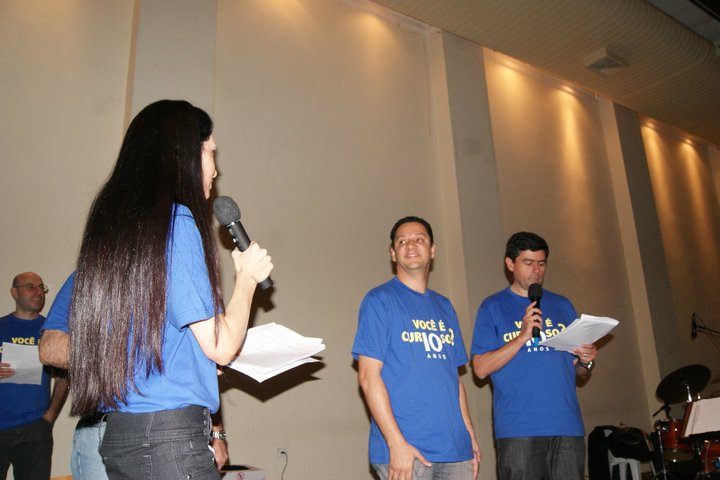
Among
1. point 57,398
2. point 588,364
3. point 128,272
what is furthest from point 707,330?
point 128,272

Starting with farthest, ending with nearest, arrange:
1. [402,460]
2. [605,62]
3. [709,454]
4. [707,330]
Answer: [707,330]
[605,62]
[709,454]
[402,460]

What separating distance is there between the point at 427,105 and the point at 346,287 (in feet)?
7.04

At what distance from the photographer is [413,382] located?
2.23 m

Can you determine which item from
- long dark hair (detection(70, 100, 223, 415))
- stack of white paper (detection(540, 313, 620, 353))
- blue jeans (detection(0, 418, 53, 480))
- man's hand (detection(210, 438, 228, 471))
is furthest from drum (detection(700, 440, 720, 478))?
blue jeans (detection(0, 418, 53, 480))

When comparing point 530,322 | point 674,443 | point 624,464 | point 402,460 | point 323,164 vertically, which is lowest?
point 624,464

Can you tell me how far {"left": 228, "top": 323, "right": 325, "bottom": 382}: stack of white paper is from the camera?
169 centimetres

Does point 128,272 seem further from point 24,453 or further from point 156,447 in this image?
point 24,453

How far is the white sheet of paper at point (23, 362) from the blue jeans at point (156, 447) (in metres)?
2.24

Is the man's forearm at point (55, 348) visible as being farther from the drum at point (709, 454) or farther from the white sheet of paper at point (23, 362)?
the drum at point (709, 454)

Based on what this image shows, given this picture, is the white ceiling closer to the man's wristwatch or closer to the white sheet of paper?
the man's wristwatch

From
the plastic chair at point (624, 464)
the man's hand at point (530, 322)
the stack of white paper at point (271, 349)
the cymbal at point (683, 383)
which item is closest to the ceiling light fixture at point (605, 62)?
the cymbal at point (683, 383)

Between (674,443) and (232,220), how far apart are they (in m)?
4.63

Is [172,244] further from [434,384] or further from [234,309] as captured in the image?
[434,384]

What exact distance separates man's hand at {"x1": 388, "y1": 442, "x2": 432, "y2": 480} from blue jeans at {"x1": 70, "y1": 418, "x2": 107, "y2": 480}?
3.25ft
